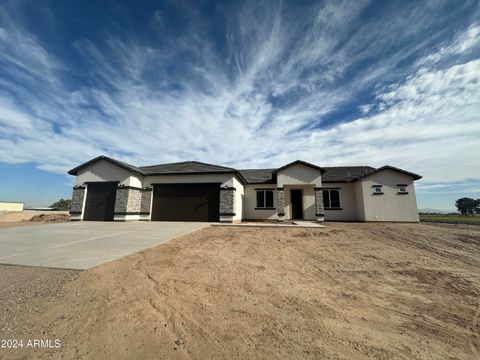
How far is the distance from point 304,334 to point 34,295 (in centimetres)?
430

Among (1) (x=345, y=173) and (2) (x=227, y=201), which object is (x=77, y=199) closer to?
(2) (x=227, y=201)

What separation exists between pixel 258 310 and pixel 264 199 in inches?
598

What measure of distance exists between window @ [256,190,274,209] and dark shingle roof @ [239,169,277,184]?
0.93 m

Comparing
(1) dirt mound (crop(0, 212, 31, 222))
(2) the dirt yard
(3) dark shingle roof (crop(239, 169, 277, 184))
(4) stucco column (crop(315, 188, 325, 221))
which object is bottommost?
(2) the dirt yard

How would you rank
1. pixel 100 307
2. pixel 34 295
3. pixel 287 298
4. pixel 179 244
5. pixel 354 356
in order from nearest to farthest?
pixel 354 356 → pixel 100 307 → pixel 34 295 → pixel 287 298 → pixel 179 244

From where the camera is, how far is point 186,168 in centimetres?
1678

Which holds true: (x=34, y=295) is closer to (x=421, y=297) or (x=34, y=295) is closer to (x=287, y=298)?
(x=287, y=298)

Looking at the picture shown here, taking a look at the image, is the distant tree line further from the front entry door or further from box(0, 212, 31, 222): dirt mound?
box(0, 212, 31, 222): dirt mound

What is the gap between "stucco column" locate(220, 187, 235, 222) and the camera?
14.4 metres

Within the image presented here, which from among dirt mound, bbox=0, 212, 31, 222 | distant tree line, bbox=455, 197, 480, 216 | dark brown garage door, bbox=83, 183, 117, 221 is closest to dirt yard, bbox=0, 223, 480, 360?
dark brown garage door, bbox=83, 183, 117, 221

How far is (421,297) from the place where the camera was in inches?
147

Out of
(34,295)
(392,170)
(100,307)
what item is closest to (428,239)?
(392,170)

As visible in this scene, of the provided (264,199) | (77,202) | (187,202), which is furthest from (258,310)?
(77,202)

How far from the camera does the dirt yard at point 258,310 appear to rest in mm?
2293
